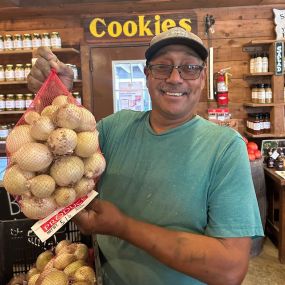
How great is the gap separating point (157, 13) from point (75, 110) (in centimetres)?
333

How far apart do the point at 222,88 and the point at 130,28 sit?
1241mm

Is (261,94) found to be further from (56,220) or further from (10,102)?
(56,220)

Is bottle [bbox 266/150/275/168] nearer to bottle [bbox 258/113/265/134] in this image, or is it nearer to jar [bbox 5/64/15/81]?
bottle [bbox 258/113/265/134]

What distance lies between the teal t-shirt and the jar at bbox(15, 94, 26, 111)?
3.00m

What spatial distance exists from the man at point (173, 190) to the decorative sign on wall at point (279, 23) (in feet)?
10.2

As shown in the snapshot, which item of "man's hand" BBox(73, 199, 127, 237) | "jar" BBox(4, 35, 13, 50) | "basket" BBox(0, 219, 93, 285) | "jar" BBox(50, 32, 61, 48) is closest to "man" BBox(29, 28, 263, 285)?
"man's hand" BBox(73, 199, 127, 237)

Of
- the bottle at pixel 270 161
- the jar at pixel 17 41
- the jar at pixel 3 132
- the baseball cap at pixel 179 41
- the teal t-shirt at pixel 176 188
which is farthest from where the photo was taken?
the jar at pixel 3 132

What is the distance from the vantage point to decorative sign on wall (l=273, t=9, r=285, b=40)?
148 inches

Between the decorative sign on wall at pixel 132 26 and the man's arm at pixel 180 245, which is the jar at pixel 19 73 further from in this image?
the man's arm at pixel 180 245

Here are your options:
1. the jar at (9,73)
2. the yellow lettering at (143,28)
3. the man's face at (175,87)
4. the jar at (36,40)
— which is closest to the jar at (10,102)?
the jar at (9,73)

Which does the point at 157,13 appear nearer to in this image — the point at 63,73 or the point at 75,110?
the point at 63,73

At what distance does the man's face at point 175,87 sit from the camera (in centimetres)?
A: 109

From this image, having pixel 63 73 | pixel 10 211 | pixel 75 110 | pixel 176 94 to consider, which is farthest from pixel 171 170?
pixel 10 211

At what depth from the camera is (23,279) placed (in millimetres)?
1334
